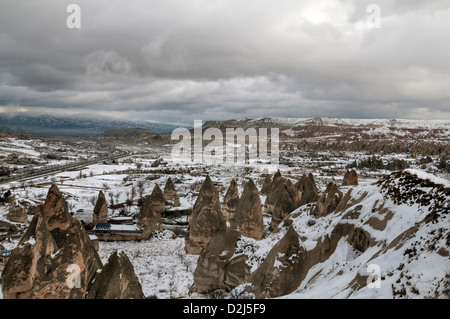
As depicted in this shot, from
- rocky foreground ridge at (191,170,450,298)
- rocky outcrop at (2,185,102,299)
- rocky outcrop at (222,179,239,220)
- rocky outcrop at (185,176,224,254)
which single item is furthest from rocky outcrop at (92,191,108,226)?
rocky foreground ridge at (191,170,450,298)

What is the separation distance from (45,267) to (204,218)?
44.7 feet

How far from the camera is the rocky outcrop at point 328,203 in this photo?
69.3 feet

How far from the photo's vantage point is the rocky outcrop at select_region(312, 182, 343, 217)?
21.1 meters

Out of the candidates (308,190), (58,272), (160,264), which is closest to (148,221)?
(160,264)

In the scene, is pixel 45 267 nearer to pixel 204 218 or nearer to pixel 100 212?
pixel 204 218

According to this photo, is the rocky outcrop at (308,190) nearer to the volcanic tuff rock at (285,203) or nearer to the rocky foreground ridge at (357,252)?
the volcanic tuff rock at (285,203)

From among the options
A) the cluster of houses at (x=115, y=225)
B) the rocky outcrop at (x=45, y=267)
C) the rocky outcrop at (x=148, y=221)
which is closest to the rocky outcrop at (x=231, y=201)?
the rocky outcrop at (x=148, y=221)

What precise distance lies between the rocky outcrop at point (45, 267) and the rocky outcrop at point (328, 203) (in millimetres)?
16605

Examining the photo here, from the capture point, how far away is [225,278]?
18.5m

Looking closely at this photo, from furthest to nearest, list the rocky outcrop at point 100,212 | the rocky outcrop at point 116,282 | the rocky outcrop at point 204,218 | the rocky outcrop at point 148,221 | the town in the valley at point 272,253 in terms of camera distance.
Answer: the rocky outcrop at point 100,212, the rocky outcrop at point 148,221, the rocky outcrop at point 204,218, the rocky outcrop at point 116,282, the town in the valley at point 272,253

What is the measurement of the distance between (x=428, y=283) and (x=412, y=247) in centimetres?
214
